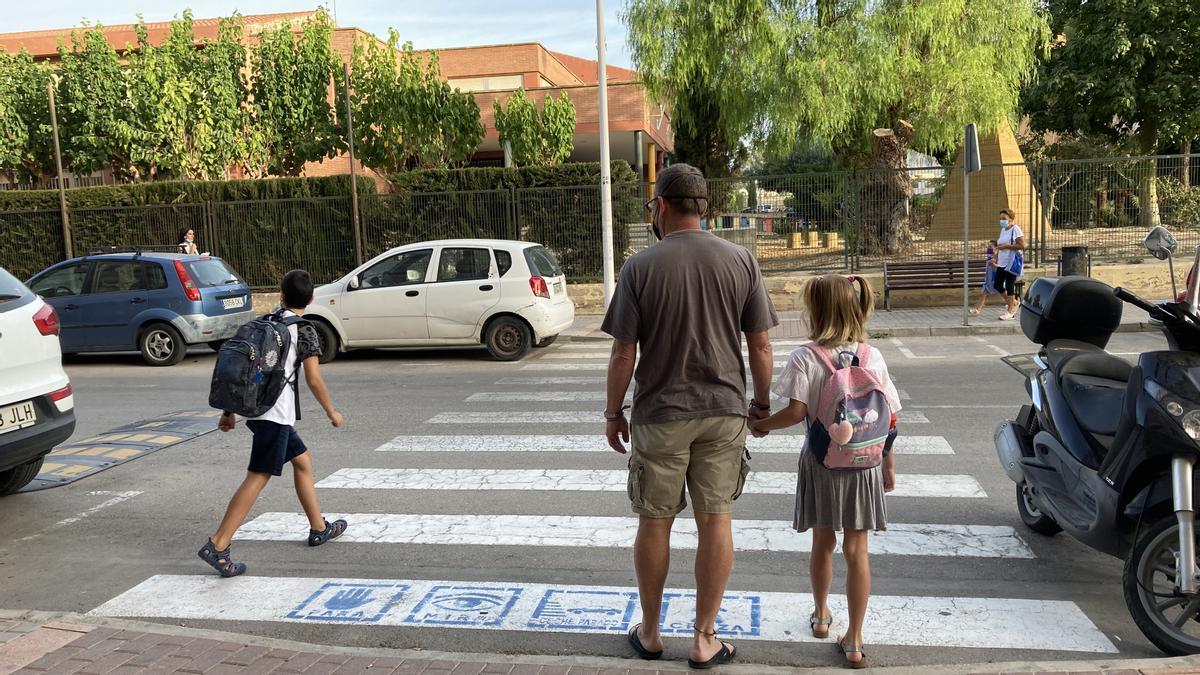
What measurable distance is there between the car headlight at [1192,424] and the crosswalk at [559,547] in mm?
974

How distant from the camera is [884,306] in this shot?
17.1m

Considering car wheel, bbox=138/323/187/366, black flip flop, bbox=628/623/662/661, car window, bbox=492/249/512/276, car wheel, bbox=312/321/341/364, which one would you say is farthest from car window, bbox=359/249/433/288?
black flip flop, bbox=628/623/662/661

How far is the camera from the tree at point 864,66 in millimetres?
18672

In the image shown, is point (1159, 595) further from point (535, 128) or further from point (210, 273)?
point (535, 128)

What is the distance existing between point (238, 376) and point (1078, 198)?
662 inches

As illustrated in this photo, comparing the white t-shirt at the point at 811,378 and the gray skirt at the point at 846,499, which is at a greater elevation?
the white t-shirt at the point at 811,378

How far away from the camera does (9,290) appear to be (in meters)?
5.94

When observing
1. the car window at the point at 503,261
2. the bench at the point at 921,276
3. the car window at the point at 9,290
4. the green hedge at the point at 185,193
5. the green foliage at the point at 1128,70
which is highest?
the green foliage at the point at 1128,70

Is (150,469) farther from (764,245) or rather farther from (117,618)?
(764,245)

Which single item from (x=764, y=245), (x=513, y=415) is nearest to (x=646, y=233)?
(x=764, y=245)

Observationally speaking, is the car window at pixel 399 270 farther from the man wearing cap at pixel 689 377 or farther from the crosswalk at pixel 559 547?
the man wearing cap at pixel 689 377

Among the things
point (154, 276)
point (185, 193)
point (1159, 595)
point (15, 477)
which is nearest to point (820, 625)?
point (1159, 595)

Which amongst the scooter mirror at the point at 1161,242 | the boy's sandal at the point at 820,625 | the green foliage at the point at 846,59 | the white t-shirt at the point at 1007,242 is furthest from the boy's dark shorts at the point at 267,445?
the green foliage at the point at 846,59

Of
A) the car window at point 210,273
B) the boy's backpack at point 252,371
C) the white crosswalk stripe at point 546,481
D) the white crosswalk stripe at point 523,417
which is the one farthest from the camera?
the car window at point 210,273
